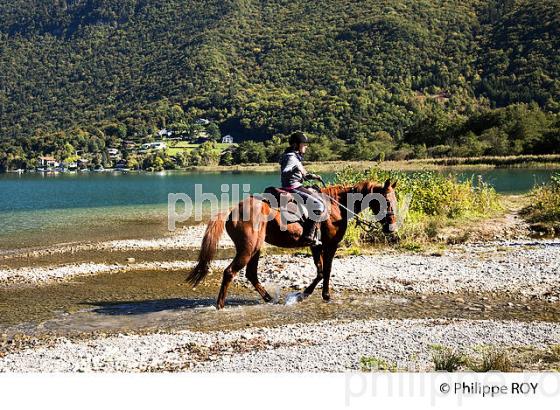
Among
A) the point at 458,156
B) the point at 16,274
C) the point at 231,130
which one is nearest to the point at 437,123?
the point at 458,156

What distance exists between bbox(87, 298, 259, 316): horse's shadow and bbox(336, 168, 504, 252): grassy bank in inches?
253

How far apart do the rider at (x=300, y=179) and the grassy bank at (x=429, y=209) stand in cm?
603

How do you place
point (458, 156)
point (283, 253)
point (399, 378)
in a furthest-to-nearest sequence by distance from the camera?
1. point (458, 156)
2. point (283, 253)
3. point (399, 378)

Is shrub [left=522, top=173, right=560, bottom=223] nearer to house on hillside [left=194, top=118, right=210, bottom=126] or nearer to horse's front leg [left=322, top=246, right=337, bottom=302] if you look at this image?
horse's front leg [left=322, top=246, right=337, bottom=302]

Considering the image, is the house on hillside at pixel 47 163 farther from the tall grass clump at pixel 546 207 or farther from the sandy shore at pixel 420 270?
the tall grass clump at pixel 546 207

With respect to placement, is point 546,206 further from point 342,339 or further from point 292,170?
point 342,339

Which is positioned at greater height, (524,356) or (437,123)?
(437,123)

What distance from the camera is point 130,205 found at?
41.2 m

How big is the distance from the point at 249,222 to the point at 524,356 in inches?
204

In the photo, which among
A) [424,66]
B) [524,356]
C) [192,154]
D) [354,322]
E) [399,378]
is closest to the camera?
[399,378]

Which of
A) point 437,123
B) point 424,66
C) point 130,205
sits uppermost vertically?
point 424,66

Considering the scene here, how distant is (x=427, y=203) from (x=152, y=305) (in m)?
12.8

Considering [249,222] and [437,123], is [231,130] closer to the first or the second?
[437,123]

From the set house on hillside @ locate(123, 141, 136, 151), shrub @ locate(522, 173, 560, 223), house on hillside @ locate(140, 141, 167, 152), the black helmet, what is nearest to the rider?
the black helmet
